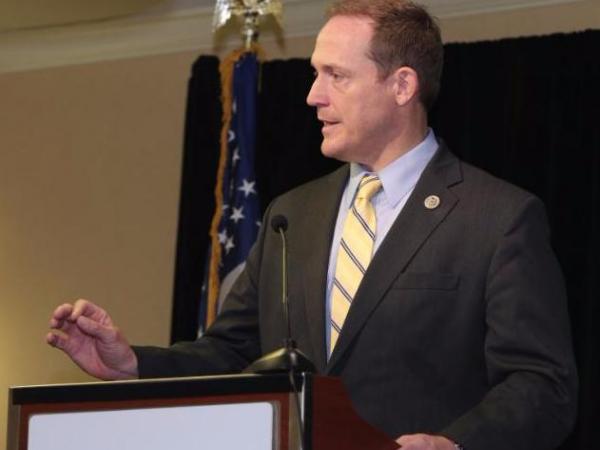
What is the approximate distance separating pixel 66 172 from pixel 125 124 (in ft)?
1.48

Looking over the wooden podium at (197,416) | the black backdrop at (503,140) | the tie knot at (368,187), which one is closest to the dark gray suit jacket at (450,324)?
the tie knot at (368,187)

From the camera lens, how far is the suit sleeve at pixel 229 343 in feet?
8.94

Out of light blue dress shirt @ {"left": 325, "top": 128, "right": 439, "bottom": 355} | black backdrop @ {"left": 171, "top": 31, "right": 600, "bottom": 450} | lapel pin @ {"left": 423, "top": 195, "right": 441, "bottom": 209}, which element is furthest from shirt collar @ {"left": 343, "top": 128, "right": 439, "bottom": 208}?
black backdrop @ {"left": 171, "top": 31, "right": 600, "bottom": 450}

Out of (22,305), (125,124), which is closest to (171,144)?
(125,124)

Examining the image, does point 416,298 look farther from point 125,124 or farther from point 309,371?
point 125,124

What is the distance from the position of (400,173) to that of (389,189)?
0.17 ft

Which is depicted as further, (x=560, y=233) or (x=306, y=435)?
(x=560, y=233)

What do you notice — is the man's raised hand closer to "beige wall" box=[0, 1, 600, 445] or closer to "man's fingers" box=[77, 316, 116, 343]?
"man's fingers" box=[77, 316, 116, 343]

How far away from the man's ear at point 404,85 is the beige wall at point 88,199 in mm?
3795

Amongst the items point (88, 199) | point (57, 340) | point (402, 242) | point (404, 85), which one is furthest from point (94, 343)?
point (88, 199)

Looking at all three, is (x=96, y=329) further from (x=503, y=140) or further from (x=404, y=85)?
(x=503, y=140)

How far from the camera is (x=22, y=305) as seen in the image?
283 inches

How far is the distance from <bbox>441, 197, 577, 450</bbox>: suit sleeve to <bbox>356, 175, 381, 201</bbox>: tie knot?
1.16 feet

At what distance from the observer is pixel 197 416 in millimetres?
1984
